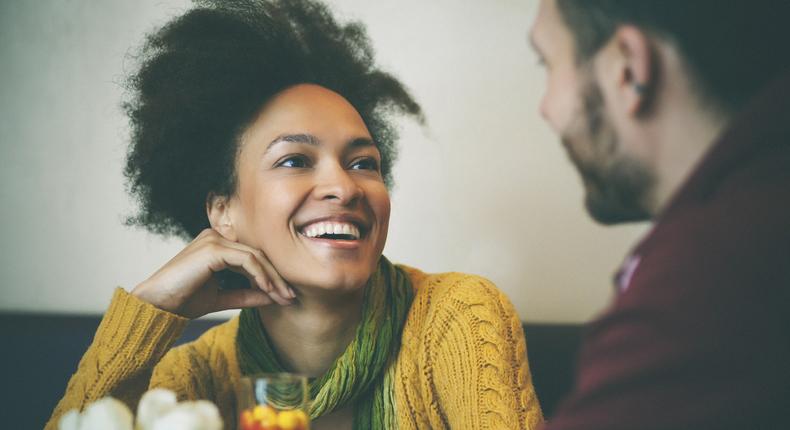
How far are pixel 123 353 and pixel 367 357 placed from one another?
449 mm

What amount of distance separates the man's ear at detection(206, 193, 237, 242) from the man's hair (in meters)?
0.99

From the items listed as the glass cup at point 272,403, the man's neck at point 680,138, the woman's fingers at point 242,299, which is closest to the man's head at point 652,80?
the man's neck at point 680,138

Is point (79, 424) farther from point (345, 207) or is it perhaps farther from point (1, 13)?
point (1, 13)

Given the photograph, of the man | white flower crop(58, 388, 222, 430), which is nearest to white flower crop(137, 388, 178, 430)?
white flower crop(58, 388, 222, 430)

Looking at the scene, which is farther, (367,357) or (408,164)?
(408,164)

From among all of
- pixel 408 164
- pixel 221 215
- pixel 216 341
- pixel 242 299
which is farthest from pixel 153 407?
pixel 408 164

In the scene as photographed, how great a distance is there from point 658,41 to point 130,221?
130 cm

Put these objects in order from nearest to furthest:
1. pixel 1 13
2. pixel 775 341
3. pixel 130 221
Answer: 1. pixel 775 341
2. pixel 130 221
3. pixel 1 13

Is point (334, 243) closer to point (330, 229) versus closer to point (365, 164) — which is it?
point (330, 229)

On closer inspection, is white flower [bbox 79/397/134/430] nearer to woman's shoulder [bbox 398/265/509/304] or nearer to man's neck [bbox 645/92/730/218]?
man's neck [bbox 645/92/730/218]

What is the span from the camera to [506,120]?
1667 millimetres

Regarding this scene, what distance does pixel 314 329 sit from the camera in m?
1.26

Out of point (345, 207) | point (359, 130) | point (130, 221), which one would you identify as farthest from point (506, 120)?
point (130, 221)

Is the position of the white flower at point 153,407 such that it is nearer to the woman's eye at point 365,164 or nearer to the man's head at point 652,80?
the man's head at point 652,80
